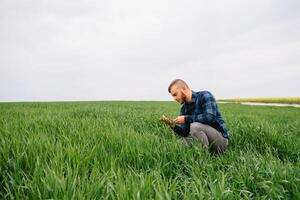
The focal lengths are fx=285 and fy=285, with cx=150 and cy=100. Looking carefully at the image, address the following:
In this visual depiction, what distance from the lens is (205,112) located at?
4215 mm

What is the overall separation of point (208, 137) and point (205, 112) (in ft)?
1.22

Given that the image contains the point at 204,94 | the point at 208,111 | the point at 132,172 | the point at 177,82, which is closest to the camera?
the point at 132,172

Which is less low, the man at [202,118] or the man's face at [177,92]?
the man's face at [177,92]

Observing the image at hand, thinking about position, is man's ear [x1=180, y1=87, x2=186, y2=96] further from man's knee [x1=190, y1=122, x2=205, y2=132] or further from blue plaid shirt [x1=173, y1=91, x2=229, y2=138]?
man's knee [x1=190, y1=122, x2=205, y2=132]

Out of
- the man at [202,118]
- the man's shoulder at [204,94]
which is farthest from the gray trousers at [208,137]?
the man's shoulder at [204,94]

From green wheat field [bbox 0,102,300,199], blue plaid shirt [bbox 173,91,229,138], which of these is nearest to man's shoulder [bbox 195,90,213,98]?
blue plaid shirt [bbox 173,91,229,138]

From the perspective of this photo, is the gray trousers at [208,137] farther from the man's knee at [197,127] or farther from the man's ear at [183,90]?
the man's ear at [183,90]

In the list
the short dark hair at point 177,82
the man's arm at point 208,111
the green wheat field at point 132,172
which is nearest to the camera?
the green wheat field at point 132,172

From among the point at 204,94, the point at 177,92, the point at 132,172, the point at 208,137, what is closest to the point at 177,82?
the point at 177,92

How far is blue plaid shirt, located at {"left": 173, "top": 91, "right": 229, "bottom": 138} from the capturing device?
13.8 ft

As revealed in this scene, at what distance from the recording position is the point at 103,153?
3.28m

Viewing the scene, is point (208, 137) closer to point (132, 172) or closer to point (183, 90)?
point (183, 90)

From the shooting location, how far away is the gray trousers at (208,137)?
412 cm

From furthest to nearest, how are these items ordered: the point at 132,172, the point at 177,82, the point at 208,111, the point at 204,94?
the point at 204,94
the point at 208,111
the point at 177,82
the point at 132,172
